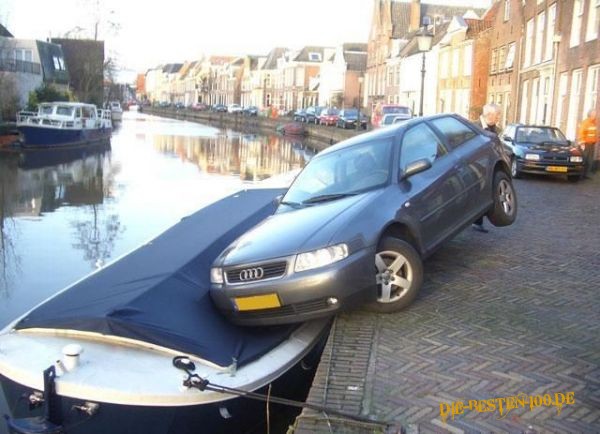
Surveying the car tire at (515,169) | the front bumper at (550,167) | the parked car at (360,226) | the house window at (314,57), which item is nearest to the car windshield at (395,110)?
the car tire at (515,169)

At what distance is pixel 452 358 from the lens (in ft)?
15.9

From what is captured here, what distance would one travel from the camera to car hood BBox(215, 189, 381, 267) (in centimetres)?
535

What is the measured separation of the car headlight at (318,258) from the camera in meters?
5.21

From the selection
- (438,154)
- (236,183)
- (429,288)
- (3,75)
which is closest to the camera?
(429,288)

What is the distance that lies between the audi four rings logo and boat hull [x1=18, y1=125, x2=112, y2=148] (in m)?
32.9

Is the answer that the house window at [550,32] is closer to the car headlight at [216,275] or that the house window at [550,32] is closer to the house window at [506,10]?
the house window at [506,10]

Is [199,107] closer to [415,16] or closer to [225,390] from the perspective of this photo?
[415,16]

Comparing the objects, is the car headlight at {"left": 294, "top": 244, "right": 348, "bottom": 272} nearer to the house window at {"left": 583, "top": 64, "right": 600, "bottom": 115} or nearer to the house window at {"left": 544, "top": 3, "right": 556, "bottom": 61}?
the house window at {"left": 583, "top": 64, "right": 600, "bottom": 115}

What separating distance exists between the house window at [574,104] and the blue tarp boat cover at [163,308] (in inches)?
766

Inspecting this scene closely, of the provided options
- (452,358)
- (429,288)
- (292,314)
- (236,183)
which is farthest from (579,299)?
(236,183)

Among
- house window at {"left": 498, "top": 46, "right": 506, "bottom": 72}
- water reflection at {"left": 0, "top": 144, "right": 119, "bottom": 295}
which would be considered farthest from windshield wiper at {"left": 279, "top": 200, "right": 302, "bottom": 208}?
house window at {"left": 498, "top": 46, "right": 506, "bottom": 72}

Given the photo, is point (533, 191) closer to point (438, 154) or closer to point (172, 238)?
point (438, 154)

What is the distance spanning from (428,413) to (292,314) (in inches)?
63.0

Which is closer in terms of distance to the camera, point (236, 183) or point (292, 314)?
point (292, 314)
